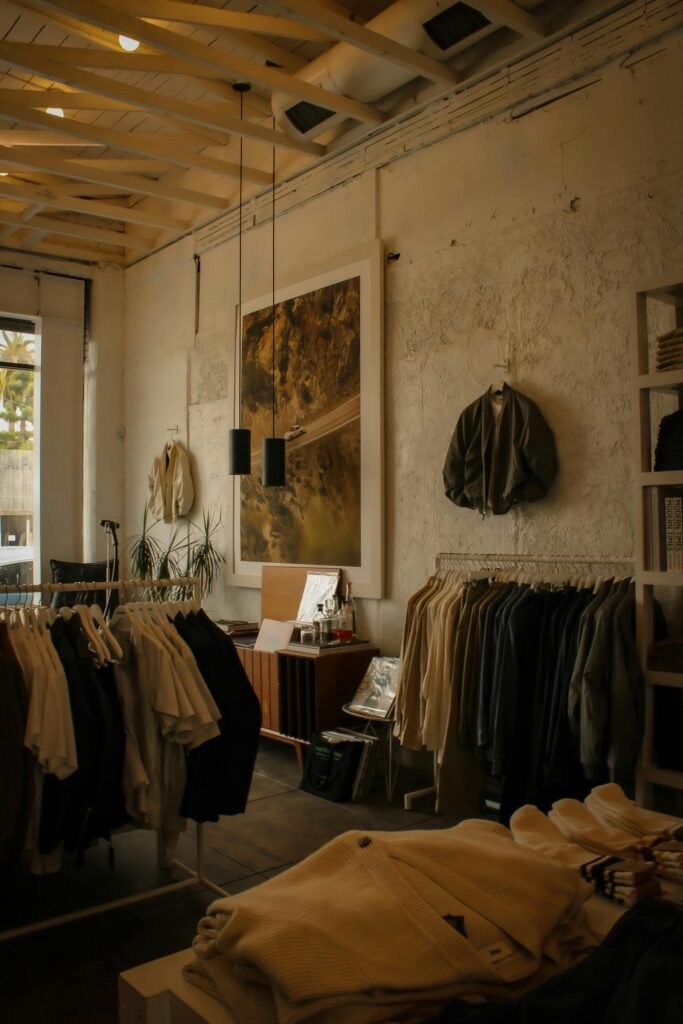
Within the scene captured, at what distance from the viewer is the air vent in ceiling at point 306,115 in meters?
5.42

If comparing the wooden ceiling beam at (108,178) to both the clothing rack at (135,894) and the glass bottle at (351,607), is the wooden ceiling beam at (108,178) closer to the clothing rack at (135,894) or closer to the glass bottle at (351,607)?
the glass bottle at (351,607)

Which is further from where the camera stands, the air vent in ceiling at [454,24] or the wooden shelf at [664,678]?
the air vent in ceiling at [454,24]

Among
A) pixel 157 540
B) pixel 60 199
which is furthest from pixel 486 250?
pixel 157 540

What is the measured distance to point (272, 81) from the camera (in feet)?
15.5

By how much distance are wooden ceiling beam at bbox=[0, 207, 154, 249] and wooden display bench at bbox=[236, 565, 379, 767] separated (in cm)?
413

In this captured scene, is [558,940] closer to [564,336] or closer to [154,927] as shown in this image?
[154,927]

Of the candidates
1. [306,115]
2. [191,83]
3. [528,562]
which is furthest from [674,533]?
[191,83]

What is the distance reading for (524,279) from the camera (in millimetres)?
4590

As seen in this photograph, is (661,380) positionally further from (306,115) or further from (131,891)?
(306,115)

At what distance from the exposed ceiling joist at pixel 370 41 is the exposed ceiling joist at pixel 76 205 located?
10.1 feet

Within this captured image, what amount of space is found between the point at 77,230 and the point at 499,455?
15.8ft

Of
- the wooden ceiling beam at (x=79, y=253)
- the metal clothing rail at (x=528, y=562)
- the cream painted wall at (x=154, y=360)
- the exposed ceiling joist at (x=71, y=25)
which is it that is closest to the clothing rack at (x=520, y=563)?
the metal clothing rail at (x=528, y=562)

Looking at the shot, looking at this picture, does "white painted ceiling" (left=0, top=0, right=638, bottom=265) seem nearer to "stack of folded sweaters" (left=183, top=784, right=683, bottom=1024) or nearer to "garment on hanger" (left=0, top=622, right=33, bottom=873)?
"garment on hanger" (left=0, top=622, right=33, bottom=873)

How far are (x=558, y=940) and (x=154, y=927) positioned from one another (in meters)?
2.31
